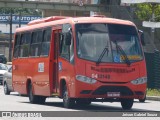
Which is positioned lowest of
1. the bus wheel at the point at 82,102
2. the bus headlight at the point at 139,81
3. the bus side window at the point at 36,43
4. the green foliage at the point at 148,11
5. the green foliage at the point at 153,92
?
the green foliage at the point at 153,92

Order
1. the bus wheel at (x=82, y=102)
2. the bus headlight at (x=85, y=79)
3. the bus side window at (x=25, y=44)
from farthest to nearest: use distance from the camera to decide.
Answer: the bus side window at (x=25, y=44) → the bus wheel at (x=82, y=102) → the bus headlight at (x=85, y=79)

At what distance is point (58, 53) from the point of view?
23.9 metres

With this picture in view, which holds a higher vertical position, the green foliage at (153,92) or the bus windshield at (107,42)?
the bus windshield at (107,42)

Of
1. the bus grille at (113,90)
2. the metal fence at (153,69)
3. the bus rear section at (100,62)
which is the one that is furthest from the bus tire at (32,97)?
the metal fence at (153,69)

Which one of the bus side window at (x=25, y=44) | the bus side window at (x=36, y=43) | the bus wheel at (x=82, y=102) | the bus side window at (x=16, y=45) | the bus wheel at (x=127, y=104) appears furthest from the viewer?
the bus side window at (x=16, y=45)

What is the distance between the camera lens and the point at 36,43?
26562 millimetres

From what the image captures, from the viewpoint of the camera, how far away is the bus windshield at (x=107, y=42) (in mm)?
21984

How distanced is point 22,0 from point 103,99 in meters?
85.2

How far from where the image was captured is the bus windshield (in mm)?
21984

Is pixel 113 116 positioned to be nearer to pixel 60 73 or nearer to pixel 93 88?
pixel 93 88

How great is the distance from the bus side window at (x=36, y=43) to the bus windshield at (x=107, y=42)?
13.8ft

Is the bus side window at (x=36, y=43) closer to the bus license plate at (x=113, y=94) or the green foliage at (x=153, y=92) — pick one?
the bus license plate at (x=113, y=94)

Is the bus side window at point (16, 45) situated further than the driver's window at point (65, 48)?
Yes

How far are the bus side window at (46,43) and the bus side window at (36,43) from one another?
19.3 inches
